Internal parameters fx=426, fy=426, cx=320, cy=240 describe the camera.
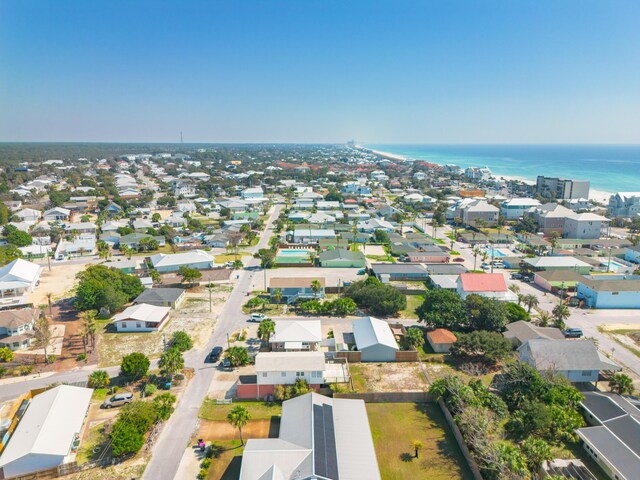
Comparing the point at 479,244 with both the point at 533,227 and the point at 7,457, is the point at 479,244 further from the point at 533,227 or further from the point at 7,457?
the point at 7,457

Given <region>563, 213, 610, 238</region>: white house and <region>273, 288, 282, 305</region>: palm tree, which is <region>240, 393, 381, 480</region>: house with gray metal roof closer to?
<region>273, 288, 282, 305</region>: palm tree

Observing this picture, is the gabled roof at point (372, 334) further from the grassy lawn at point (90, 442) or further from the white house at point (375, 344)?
the grassy lawn at point (90, 442)

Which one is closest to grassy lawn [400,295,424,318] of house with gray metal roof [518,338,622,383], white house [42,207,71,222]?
house with gray metal roof [518,338,622,383]

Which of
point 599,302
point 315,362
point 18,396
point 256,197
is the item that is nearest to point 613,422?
point 315,362

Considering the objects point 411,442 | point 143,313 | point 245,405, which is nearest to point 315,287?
point 143,313

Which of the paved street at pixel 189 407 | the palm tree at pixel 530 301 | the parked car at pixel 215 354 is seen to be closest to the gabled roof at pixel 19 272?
the paved street at pixel 189 407

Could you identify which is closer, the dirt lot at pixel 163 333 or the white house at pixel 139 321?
the dirt lot at pixel 163 333
